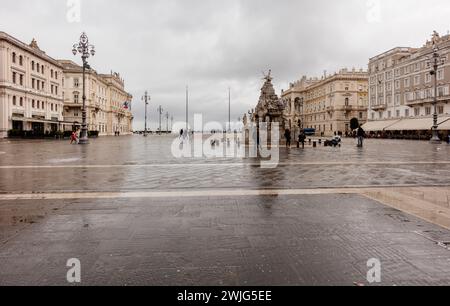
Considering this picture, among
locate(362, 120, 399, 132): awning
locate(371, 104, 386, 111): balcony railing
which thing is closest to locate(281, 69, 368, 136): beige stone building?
locate(362, 120, 399, 132): awning

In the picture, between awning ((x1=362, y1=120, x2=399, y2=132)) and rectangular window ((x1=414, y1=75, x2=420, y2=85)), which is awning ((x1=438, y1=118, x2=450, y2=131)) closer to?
rectangular window ((x1=414, y1=75, x2=420, y2=85))

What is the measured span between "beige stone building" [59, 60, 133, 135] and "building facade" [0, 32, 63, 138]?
625 centimetres

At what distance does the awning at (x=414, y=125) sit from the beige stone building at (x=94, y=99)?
51449 millimetres

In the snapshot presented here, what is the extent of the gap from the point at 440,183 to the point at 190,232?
26.7 feet

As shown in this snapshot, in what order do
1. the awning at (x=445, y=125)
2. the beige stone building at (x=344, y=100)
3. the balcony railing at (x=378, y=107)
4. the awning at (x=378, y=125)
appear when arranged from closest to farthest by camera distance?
the awning at (x=445, y=125), the awning at (x=378, y=125), the balcony railing at (x=378, y=107), the beige stone building at (x=344, y=100)

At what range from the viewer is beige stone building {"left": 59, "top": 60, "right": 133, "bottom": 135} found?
7481 cm

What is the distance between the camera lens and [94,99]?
80188mm

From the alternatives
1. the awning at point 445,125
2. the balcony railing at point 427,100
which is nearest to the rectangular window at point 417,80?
the balcony railing at point 427,100

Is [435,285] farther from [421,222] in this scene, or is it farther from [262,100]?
[262,100]

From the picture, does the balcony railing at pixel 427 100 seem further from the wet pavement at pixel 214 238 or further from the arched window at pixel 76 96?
the arched window at pixel 76 96

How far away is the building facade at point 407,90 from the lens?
167 ft

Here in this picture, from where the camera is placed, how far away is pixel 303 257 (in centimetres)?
407

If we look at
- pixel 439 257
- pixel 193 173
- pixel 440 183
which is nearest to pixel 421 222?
pixel 439 257

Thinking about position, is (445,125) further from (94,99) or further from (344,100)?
(94,99)
